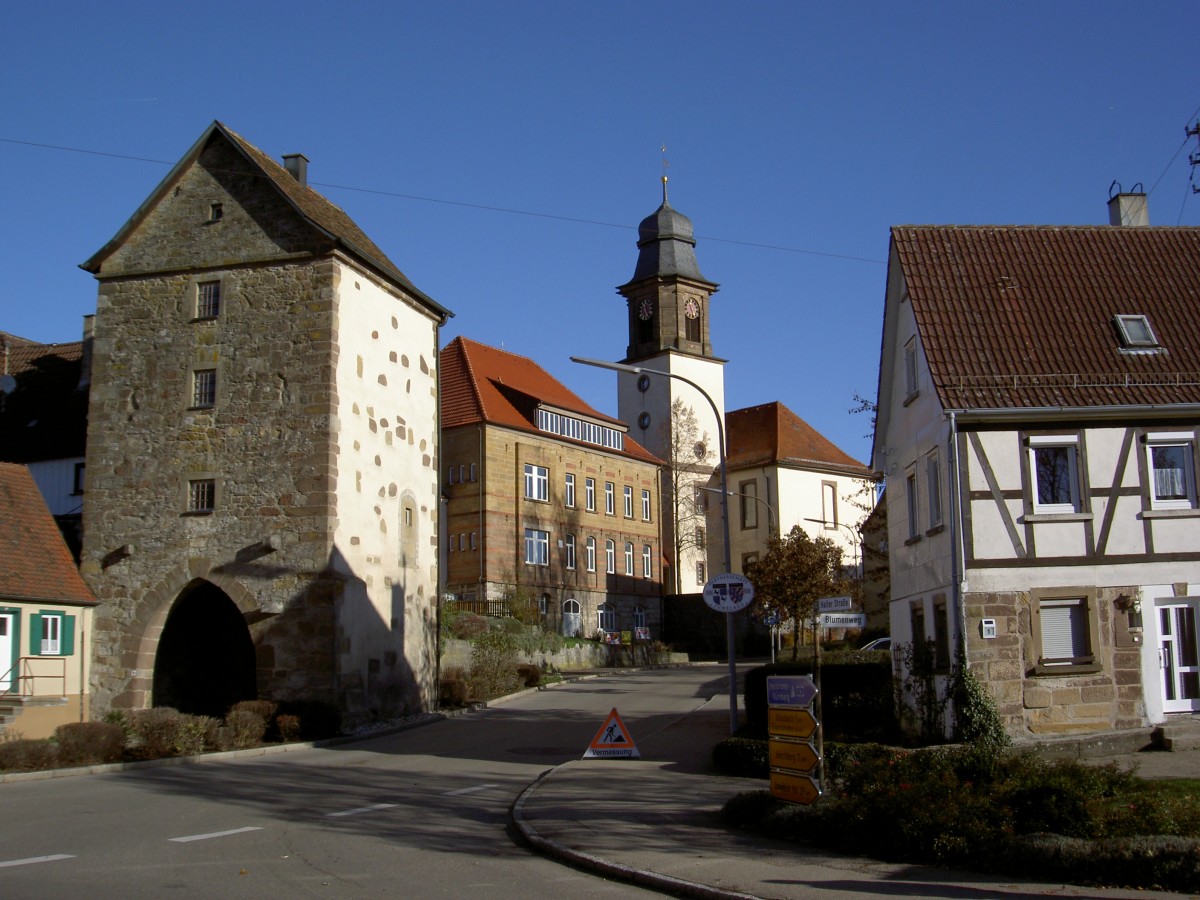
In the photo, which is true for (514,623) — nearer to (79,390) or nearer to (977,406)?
(79,390)

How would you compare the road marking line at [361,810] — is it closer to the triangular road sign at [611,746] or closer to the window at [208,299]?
the triangular road sign at [611,746]

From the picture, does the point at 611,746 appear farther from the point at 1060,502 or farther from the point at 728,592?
the point at 1060,502

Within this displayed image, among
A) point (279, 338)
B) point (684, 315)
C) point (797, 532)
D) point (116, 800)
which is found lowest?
point (116, 800)

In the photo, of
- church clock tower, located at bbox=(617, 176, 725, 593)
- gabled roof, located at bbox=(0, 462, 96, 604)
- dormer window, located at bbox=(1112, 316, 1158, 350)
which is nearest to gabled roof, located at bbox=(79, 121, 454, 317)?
gabled roof, located at bbox=(0, 462, 96, 604)

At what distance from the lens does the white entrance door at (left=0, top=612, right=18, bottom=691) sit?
24266 millimetres

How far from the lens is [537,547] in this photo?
5366cm

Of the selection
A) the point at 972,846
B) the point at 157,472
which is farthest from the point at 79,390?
the point at 972,846

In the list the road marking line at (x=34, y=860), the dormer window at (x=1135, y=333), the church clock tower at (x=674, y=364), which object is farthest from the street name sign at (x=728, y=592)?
the church clock tower at (x=674, y=364)

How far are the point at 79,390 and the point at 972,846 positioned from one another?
30329mm

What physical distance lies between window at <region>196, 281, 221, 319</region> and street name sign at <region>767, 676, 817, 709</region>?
60.3 feet

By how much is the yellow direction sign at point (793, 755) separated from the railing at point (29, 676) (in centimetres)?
1700

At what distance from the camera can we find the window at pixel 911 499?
22688mm

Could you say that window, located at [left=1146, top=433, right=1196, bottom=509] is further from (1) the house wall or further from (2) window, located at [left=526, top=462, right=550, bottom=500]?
(2) window, located at [left=526, top=462, right=550, bottom=500]

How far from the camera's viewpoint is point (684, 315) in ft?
248
